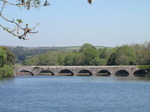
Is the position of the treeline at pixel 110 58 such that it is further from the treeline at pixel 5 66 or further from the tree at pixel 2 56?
the tree at pixel 2 56

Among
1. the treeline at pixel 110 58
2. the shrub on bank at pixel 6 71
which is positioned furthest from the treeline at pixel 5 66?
the treeline at pixel 110 58

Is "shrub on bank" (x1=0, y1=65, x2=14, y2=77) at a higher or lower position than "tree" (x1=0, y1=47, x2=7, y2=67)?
lower

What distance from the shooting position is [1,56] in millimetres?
67938

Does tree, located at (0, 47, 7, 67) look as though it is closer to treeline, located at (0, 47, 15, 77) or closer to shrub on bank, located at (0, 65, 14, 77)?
treeline, located at (0, 47, 15, 77)

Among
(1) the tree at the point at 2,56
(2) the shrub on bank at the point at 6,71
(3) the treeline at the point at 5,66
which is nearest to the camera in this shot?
(1) the tree at the point at 2,56

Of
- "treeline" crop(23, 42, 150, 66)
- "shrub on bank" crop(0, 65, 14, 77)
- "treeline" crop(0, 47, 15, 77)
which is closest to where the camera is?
"treeline" crop(0, 47, 15, 77)

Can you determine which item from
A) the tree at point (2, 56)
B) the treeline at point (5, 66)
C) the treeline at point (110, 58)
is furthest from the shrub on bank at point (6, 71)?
the treeline at point (110, 58)

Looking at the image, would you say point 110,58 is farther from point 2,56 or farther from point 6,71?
point 2,56

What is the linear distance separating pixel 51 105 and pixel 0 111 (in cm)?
495

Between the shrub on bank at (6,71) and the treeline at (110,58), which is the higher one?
the treeline at (110,58)

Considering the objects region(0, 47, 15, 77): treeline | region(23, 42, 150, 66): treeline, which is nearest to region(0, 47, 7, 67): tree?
region(0, 47, 15, 77): treeline

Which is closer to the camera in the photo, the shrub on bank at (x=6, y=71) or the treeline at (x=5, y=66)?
the treeline at (x=5, y=66)

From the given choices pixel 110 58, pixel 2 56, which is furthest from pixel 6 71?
pixel 110 58

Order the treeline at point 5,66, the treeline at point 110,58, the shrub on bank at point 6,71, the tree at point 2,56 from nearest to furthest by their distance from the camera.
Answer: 1. the tree at point 2,56
2. the treeline at point 5,66
3. the shrub on bank at point 6,71
4. the treeline at point 110,58
